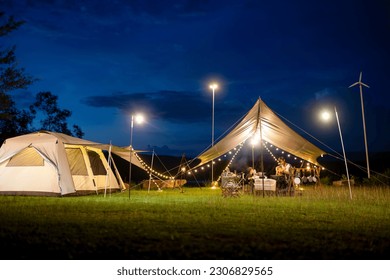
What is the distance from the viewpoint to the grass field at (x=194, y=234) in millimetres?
3674

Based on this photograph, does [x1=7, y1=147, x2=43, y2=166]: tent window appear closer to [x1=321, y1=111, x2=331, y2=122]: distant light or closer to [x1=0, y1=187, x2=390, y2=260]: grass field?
[x1=0, y1=187, x2=390, y2=260]: grass field

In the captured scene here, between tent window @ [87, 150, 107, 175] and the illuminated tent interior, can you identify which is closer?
the illuminated tent interior

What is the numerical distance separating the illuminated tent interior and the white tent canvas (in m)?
3.26

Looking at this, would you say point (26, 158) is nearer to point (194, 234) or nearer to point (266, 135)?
point (266, 135)

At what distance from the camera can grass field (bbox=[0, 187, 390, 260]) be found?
3.67 metres

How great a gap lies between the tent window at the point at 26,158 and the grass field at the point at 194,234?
14.8 ft

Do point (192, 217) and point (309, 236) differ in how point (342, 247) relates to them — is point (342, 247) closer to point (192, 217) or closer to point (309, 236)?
point (309, 236)

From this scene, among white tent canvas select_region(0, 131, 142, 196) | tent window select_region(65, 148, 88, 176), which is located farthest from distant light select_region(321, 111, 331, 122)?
tent window select_region(65, 148, 88, 176)

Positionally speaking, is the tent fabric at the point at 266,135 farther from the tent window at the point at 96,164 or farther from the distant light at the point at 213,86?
the distant light at the point at 213,86

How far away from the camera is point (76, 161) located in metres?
12.1

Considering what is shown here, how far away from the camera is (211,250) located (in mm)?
3758

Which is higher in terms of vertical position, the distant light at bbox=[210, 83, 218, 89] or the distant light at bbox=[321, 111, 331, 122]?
the distant light at bbox=[210, 83, 218, 89]
